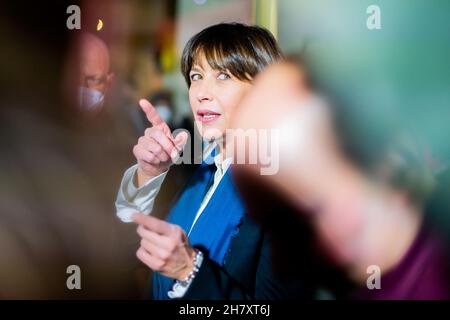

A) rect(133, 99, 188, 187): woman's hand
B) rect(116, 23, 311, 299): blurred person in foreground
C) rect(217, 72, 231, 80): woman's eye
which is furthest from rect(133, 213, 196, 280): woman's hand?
rect(217, 72, 231, 80): woman's eye

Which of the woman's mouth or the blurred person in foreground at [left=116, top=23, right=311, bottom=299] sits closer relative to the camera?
the blurred person in foreground at [left=116, top=23, right=311, bottom=299]

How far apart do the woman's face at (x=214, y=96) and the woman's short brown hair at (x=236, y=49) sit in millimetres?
17

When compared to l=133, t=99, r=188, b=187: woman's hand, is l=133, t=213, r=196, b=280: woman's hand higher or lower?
lower

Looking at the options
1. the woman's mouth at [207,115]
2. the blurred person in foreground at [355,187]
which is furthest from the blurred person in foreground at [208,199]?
the blurred person in foreground at [355,187]

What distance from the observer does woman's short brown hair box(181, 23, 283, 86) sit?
3.32 feet

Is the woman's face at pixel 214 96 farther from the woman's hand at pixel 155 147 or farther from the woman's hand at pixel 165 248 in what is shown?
the woman's hand at pixel 165 248

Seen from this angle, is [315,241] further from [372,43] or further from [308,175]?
[372,43]

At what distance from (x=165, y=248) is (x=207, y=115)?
1.12 ft

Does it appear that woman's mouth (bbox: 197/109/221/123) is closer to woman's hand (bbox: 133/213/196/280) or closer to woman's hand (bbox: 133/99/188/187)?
woman's hand (bbox: 133/99/188/187)

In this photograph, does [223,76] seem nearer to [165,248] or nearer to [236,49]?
[236,49]

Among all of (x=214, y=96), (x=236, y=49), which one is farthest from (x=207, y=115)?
(x=236, y=49)

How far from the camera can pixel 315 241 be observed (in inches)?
42.3
